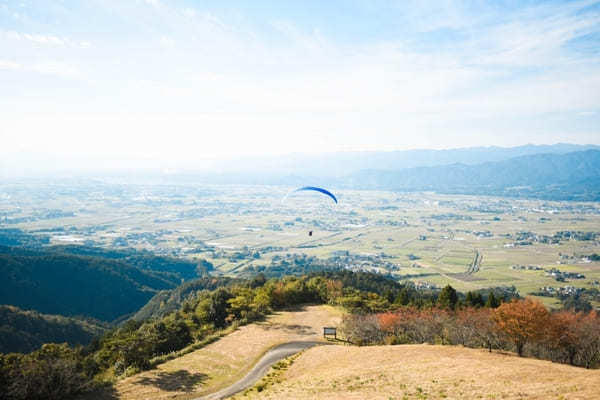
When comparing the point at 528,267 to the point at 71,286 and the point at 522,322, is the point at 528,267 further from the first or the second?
the point at 71,286

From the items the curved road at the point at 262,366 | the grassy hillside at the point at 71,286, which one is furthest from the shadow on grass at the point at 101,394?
the grassy hillside at the point at 71,286

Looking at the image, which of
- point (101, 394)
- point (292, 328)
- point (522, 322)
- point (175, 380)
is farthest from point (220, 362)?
point (522, 322)

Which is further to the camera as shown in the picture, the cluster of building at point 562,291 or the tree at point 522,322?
the cluster of building at point 562,291

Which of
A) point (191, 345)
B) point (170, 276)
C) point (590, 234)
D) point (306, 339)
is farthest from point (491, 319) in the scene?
point (590, 234)

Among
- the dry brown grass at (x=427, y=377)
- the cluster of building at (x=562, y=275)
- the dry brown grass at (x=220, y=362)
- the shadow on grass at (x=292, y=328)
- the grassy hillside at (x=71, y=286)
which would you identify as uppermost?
the dry brown grass at (x=427, y=377)

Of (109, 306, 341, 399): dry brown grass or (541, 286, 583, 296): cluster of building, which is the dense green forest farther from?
(541, 286, 583, 296): cluster of building

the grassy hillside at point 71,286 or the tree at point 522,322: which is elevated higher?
the tree at point 522,322

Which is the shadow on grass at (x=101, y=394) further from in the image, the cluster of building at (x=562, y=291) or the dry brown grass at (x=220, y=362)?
the cluster of building at (x=562, y=291)
